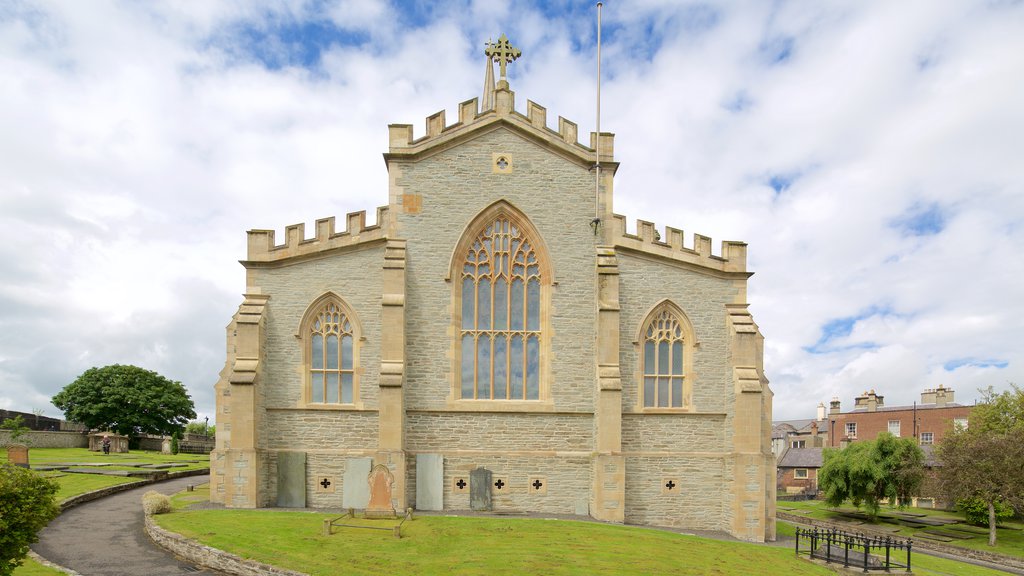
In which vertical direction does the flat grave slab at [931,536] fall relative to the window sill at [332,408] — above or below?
below

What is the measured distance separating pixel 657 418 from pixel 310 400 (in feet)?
43.0

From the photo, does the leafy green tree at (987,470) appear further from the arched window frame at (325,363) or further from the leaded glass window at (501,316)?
the arched window frame at (325,363)

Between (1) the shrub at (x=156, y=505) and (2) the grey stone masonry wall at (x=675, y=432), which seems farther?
(2) the grey stone masonry wall at (x=675, y=432)

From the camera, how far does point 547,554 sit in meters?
17.9

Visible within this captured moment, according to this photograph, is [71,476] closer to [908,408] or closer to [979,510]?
[979,510]

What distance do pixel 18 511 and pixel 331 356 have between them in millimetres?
11665

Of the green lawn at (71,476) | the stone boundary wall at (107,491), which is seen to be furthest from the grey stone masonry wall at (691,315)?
the stone boundary wall at (107,491)

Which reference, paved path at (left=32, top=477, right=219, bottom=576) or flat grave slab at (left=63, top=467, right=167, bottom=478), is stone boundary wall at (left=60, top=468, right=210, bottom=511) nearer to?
paved path at (left=32, top=477, right=219, bottom=576)

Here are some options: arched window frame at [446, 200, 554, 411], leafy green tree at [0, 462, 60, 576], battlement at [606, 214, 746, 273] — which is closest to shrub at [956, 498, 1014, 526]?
battlement at [606, 214, 746, 273]

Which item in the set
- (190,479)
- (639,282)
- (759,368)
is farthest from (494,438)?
(190,479)

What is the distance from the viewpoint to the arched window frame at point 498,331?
24.9 metres

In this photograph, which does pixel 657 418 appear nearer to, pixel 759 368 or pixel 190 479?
pixel 759 368

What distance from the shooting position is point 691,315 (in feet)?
84.0

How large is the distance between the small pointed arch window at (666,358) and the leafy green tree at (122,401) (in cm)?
4959
